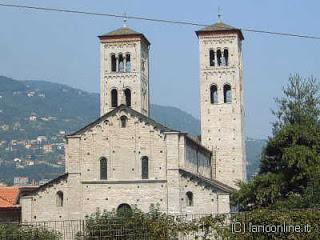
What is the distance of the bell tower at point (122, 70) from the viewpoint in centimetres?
5941

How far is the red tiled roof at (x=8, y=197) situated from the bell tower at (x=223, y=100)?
15.3 meters

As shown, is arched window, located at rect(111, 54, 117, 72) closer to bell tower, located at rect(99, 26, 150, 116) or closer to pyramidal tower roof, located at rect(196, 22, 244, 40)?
bell tower, located at rect(99, 26, 150, 116)

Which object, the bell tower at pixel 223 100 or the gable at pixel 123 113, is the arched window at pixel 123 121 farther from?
the bell tower at pixel 223 100

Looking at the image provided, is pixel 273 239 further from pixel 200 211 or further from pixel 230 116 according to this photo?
pixel 230 116

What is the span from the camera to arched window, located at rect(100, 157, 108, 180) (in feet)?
146

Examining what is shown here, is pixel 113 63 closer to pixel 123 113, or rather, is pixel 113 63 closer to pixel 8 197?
pixel 8 197

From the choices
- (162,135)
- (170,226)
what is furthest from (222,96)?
(170,226)

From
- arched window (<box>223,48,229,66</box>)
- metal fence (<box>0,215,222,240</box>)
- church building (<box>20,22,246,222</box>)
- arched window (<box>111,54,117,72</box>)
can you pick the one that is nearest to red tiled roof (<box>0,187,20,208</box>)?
church building (<box>20,22,246,222</box>)

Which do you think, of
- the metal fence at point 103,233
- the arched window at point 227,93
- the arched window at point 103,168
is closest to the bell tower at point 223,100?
the arched window at point 227,93

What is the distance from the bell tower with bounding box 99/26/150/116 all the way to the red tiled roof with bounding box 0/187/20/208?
10534mm

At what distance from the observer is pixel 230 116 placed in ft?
186

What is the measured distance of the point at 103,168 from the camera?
4456 centimetres

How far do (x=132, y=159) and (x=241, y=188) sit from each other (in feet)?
23.7

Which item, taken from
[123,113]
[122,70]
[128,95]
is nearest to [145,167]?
[123,113]
